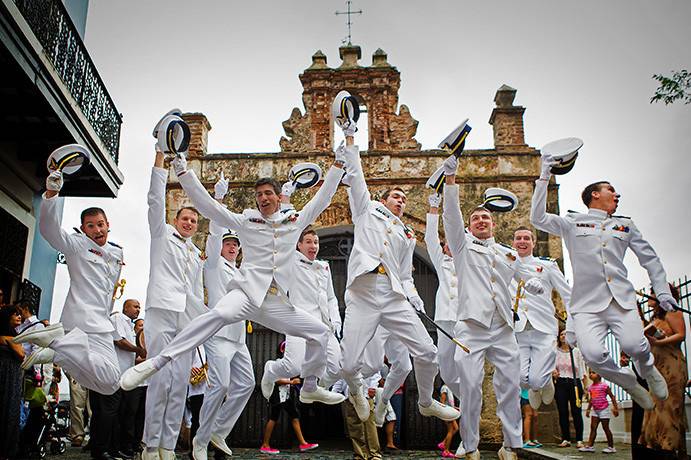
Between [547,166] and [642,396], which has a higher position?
[547,166]

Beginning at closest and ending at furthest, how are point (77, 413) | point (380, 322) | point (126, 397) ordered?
1. point (380, 322)
2. point (126, 397)
3. point (77, 413)

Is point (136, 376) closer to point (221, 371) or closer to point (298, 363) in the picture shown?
point (221, 371)

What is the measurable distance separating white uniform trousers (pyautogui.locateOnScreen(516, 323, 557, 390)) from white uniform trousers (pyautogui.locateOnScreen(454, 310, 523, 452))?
5.37ft

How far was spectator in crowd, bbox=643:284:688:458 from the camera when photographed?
6.39 meters

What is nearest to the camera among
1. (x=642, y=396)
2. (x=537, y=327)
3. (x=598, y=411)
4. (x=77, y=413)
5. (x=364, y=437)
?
(x=642, y=396)

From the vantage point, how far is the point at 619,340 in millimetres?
6598

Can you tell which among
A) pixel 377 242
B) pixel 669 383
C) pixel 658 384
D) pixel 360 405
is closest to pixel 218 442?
pixel 360 405

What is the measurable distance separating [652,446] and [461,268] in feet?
8.05

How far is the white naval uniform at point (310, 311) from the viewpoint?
8094 millimetres

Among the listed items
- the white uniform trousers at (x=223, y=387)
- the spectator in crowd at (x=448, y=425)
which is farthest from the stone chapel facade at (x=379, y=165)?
the white uniform trousers at (x=223, y=387)

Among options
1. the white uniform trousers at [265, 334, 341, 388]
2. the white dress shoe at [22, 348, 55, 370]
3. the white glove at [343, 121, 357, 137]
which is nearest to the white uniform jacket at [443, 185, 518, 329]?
the white glove at [343, 121, 357, 137]

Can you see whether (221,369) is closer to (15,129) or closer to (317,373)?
(317,373)

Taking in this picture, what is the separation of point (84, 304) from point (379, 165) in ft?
29.8

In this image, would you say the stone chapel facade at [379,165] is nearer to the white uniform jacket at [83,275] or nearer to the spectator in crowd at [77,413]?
the spectator in crowd at [77,413]
